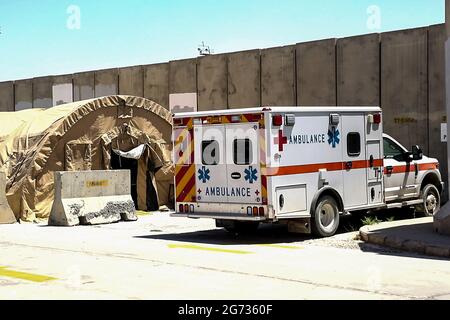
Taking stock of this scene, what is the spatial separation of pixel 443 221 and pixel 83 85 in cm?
2130

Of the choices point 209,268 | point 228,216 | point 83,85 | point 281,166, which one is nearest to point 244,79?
point 83,85

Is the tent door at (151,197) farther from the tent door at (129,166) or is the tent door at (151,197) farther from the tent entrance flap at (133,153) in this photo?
the tent entrance flap at (133,153)

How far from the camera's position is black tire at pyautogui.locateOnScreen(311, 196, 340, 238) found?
529 inches

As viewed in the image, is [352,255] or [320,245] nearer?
[352,255]

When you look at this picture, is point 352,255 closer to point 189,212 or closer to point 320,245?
point 320,245

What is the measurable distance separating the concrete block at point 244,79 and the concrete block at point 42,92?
35.9 feet

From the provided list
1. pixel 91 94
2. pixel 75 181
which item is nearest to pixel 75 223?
pixel 75 181

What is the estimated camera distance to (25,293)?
26.6 feet

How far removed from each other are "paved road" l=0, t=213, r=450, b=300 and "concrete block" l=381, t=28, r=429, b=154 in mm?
7030

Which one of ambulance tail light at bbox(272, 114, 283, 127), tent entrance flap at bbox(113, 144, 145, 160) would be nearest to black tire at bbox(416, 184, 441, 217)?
ambulance tail light at bbox(272, 114, 283, 127)

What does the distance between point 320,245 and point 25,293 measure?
6.26 m

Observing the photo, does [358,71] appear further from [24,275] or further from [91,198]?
[24,275]

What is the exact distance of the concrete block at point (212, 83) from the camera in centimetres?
2530

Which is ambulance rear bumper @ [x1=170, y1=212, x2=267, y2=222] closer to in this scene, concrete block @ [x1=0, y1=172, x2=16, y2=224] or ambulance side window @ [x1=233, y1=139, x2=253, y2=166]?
ambulance side window @ [x1=233, y1=139, x2=253, y2=166]
